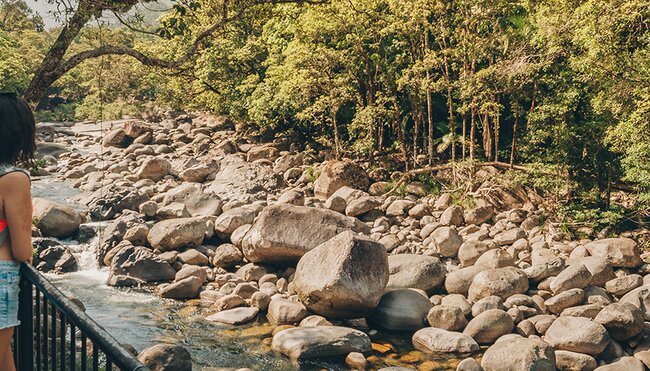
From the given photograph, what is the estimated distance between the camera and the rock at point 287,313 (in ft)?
41.6

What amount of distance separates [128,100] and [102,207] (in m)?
31.1

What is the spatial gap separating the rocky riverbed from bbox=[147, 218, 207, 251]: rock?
3 centimetres

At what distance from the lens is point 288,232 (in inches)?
596

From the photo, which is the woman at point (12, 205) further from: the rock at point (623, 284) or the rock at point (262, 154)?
the rock at point (262, 154)

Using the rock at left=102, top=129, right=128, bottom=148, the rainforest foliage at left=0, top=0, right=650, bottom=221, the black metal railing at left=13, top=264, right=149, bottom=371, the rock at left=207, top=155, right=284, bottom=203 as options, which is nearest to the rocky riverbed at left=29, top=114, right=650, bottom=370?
the rock at left=207, top=155, right=284, bottom=203

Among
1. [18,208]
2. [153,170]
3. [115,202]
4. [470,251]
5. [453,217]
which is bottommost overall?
[470,251]

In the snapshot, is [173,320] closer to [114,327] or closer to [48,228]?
[114,327]

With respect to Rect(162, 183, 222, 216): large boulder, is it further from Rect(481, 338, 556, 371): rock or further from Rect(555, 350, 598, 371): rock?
Rect(555, 350, 598, 371): rock

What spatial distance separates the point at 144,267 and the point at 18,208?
1249 centimetres

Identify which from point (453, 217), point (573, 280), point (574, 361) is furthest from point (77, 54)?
point (453, 217)

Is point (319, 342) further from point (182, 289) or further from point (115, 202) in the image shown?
point (115, 202)

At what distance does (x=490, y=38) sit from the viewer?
1942 cm

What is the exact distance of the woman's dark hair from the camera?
3396 millimetres

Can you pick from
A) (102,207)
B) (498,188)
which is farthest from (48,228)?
(498,188)
